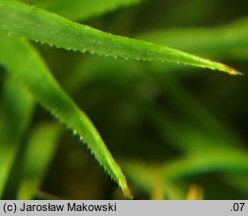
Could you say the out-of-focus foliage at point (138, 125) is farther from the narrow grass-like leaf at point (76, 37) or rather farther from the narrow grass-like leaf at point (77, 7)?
the narrow grass-like leaf at point (76, 37)

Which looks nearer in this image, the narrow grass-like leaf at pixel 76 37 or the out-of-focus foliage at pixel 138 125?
the narrow grass-like leaf at pixel 76 37

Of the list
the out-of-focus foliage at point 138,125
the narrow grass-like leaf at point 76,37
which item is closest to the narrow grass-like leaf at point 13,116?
the out-of-focus foliage at point 138,125

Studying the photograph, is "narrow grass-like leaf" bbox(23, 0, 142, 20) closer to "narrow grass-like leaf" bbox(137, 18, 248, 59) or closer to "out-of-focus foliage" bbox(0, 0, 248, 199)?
"out-of-focus foliage" bbox(0, 0, 248, 199)

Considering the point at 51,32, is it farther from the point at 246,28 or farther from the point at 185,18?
the point at 185,18

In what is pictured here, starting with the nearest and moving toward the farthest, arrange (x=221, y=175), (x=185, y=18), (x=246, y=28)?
1. (x=246, y=28)
2. (x=221, y=175)
3. (x=185, y=18)

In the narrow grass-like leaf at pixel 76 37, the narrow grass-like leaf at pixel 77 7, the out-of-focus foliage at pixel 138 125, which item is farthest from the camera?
the out-of-focus foliage at pixel 138 125

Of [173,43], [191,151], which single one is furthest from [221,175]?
[173,43]

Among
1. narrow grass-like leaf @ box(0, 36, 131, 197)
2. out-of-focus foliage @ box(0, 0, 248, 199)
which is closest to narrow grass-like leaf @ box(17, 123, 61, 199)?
out-of-focus foliage @ box(0, 0, 248, 199)
